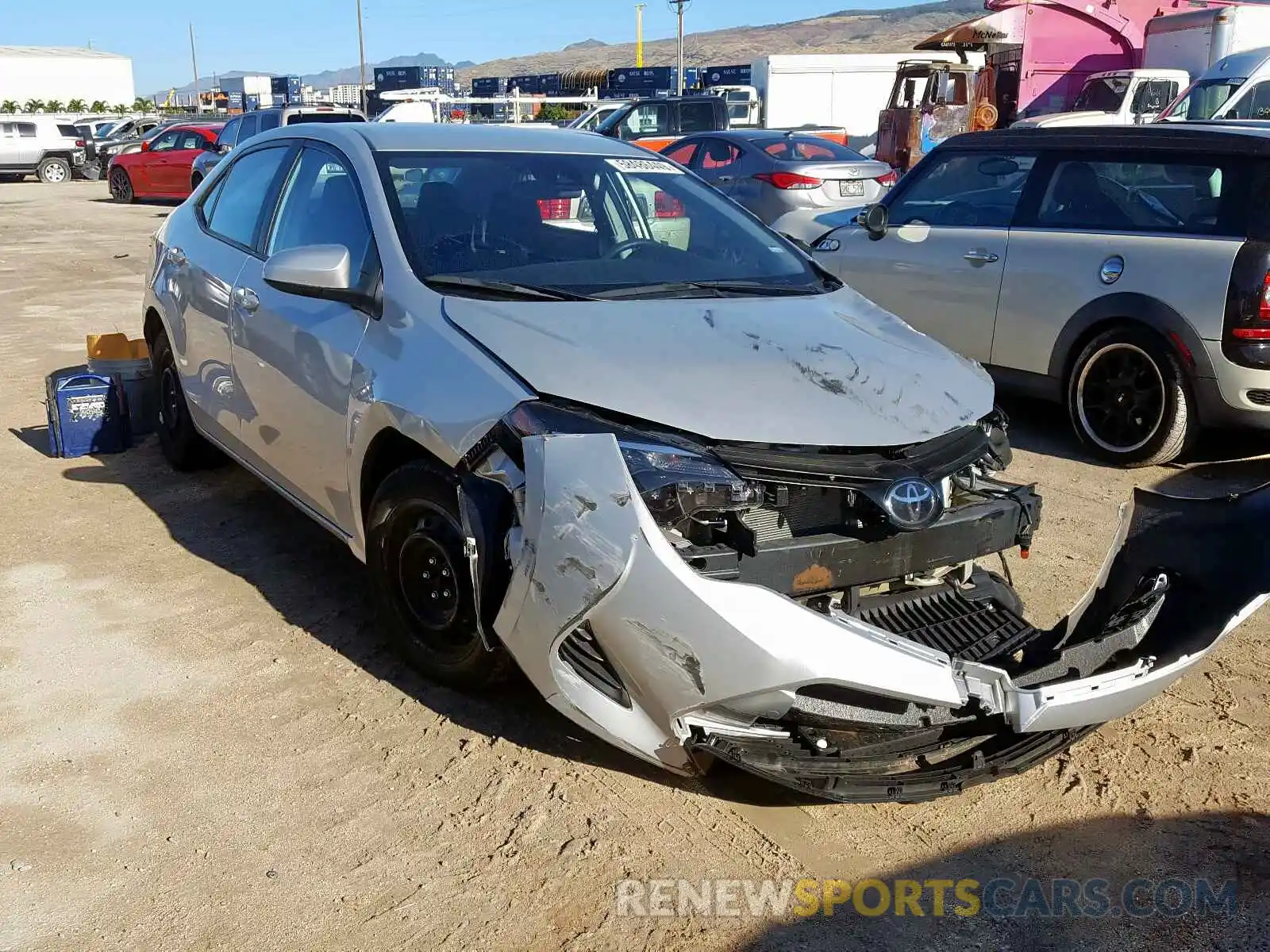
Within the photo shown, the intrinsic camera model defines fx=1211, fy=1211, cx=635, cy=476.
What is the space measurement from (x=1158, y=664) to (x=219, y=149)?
21.1m

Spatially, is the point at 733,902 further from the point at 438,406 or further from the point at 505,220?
the point at 505,220

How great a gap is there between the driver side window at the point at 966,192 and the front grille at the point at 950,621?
403cm

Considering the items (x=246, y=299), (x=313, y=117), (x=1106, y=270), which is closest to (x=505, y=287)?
(x=246, y=299)

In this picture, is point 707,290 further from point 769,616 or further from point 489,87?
point 489,87

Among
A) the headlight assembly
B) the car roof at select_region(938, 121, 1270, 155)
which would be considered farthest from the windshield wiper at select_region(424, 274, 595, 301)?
the car roof at select_region(938, 121, 1270, 155)

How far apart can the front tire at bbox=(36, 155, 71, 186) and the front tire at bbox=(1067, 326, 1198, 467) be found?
98.9 feet

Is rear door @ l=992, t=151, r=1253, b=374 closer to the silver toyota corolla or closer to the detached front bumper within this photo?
the silver toyota corolla

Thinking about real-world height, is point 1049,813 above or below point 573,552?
below

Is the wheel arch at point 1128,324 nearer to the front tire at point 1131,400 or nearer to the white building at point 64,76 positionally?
the front tire at point 1131,400

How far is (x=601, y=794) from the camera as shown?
130 inches

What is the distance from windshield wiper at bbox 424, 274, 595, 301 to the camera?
373 centimetres

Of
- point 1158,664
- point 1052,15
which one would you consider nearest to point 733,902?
point 1158,664

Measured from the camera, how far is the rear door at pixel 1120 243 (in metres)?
5.96

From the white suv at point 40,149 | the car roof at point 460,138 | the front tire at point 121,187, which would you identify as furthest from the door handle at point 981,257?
the white suv at point 40,149
